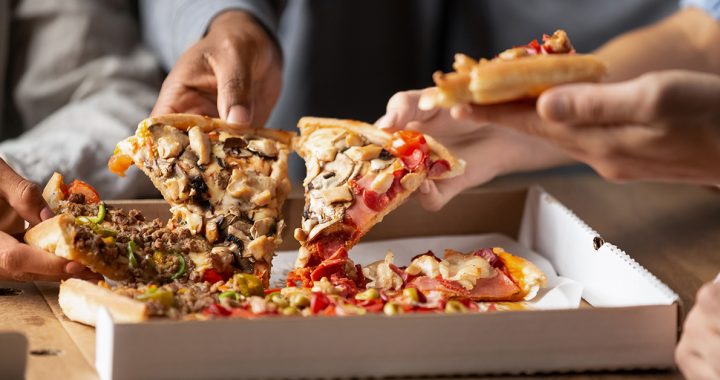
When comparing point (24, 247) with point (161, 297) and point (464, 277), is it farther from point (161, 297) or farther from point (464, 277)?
point (464, 277)

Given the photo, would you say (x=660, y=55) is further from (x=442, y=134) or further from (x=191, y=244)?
(x=191, y=244)

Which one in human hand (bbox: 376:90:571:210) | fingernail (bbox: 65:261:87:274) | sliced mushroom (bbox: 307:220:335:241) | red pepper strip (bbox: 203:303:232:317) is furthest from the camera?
human hand (bbox: 376:90:571:210)

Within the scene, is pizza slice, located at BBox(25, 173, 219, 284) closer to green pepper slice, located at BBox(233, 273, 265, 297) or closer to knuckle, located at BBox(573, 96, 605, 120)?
green pepper slice, located at BBox(233, 273, 265, 297)

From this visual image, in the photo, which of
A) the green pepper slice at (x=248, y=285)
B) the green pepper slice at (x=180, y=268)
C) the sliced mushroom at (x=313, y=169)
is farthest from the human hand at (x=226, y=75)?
the green pepper slice at (x=248, y=285)

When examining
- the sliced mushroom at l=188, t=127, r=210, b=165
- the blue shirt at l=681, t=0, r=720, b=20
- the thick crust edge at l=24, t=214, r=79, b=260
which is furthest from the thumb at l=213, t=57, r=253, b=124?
the blue shirt at l=681, t=0, r=720, b=20

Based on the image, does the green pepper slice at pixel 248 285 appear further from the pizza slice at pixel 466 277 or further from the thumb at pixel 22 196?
the thumb at pixel 22 196

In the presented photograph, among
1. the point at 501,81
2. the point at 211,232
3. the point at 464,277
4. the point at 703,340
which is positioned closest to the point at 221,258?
the point at 211,232
